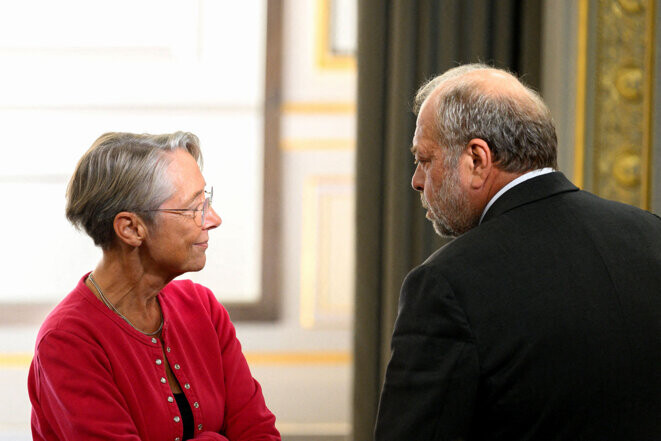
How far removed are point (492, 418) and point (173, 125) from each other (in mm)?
2653

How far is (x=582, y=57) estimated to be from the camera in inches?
115

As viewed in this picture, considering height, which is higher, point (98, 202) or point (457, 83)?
point (457, 83)

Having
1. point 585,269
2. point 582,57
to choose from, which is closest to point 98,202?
point 585,269

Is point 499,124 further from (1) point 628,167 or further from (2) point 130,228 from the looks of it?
(1) point 628,167

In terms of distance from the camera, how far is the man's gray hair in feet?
5.01

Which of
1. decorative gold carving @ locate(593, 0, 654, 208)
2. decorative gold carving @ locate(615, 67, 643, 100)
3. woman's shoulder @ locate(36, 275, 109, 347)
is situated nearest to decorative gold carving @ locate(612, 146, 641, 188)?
decorative gold carving @ locate(593, 0, 654, 208)

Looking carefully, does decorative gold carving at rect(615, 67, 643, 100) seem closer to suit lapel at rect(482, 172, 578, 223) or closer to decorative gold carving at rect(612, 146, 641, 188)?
decorative gold carving at rect(612, 146, 641, 188)

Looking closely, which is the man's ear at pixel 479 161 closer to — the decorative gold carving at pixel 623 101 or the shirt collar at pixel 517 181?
the shirt collar at pixel 517 181

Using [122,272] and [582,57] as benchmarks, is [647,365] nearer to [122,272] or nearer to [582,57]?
[122,272]

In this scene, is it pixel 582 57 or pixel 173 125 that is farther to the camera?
pixel 173 125

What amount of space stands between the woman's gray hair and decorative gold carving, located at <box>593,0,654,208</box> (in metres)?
1.71

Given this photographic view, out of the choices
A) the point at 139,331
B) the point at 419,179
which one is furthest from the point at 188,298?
the point at 419,179

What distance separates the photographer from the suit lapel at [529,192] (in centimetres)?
151

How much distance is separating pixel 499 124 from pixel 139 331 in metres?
0.92
